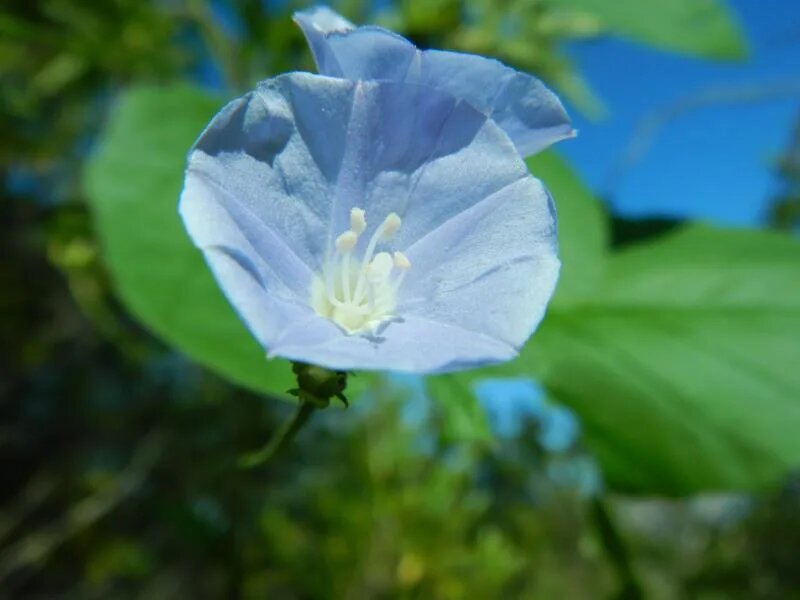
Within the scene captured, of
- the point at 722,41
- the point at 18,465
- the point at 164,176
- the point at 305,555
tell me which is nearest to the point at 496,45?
the point at 722,41

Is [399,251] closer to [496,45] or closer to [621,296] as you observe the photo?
[621,296]

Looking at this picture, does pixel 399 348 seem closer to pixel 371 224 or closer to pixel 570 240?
pixel 371 224

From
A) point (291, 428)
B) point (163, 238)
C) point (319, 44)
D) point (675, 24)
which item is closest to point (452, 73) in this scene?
point (319, 44)

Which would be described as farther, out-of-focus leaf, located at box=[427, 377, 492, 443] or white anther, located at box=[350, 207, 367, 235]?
out-of-focus leaf, located at box=[427, 377, 492, 443]

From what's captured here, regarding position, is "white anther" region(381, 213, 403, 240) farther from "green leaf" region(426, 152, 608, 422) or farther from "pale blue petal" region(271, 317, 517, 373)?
"green leaf" region(426, 152, 608, 422)

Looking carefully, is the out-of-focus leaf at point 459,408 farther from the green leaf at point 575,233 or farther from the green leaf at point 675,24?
the green leaf at point 675,24

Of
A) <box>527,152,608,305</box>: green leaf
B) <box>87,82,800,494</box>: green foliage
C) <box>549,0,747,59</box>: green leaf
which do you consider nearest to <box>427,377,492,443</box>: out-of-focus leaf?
<box>87,82,800,494</box>: green foliage
